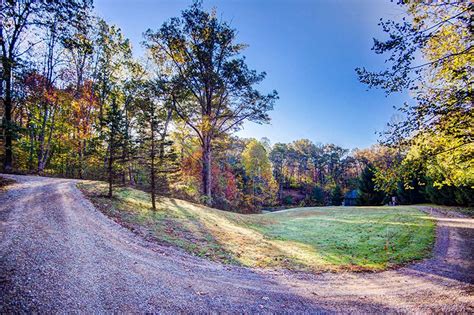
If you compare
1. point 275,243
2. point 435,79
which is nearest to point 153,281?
point 275,243

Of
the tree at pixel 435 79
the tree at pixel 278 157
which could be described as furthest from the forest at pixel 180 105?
the tree at pixel 278 157

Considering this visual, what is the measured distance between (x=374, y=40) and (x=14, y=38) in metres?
20.2

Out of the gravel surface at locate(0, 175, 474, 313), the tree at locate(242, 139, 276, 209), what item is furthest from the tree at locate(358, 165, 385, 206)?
the gravel surface at locate(0, 175, 474, 313)

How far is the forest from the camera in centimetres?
564

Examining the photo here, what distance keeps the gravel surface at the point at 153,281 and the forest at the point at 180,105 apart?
292cm

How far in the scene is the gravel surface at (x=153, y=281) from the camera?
336 centimetres

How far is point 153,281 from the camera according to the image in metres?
4.12

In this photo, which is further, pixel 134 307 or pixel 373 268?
pixel 373 268

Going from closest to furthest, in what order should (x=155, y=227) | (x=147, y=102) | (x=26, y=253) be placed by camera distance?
(x=26, y=253) < (x=155, y=227) < (x=147, y=102)

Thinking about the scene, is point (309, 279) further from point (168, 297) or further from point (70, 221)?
point (70, 221)

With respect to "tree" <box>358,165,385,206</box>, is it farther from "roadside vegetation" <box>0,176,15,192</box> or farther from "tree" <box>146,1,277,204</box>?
"roadside vegetation" <box>0,176,15,192</box>

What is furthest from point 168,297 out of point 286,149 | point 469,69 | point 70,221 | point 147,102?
point 286,149

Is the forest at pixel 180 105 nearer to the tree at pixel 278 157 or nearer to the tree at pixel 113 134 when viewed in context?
the tree at pixel 113 134

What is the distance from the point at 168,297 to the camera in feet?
12.1
